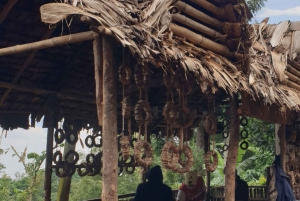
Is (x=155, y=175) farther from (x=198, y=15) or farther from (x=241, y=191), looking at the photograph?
(x=241, y=191)

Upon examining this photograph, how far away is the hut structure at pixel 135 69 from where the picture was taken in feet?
12.8

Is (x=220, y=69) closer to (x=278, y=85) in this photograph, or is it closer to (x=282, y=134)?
(x=278, y=85)

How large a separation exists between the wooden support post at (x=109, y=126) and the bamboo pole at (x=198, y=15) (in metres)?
1.55

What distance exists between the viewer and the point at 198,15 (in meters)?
5.56

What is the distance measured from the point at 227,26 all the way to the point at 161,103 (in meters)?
2.63

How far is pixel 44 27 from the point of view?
5797mm

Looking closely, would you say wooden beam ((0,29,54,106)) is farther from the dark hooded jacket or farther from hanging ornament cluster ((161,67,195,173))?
the dark hooded jacket

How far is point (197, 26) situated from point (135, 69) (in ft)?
4.36

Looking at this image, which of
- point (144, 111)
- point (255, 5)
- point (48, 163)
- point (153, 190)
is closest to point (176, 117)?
point (144, 111)

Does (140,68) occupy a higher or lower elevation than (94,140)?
higher

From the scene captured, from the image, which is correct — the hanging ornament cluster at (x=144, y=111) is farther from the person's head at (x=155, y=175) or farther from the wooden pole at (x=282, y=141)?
the wooden pole at (x=282, y=141)

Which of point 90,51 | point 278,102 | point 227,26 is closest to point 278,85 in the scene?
point 278,102

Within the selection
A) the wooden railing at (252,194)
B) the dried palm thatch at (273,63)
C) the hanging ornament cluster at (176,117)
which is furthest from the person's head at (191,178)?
the hanging ornament cluster at (176,117)

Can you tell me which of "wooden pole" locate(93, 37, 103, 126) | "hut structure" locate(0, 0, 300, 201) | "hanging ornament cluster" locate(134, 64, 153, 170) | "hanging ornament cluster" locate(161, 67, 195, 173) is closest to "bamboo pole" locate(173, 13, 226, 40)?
"hut structure" locate(0, 0, 300, 201)
